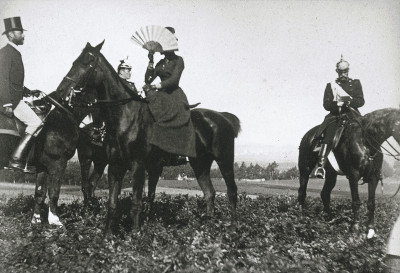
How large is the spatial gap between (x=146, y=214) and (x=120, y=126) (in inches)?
109

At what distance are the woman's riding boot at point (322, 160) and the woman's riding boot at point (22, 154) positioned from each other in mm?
6276

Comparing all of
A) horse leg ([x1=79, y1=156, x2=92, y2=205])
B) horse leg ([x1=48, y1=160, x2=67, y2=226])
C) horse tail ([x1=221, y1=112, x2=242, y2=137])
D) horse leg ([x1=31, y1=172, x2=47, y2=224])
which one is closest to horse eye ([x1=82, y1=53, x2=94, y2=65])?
horse leg ([x1=48, y1=160, x2=67, y2=226])

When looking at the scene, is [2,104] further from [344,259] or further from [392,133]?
[392,133]

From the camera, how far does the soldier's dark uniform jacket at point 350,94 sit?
1045cm

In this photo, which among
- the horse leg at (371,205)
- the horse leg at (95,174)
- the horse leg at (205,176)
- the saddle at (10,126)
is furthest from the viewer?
the horse leg at (95,174)

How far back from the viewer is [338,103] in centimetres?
1030

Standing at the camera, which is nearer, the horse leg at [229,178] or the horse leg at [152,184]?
the horse leg at [229,178]

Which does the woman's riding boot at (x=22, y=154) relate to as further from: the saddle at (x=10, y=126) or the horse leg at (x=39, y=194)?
the horse leg at (x=39, y=194)

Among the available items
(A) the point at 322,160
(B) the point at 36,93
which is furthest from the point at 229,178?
(B) the point at 36,93

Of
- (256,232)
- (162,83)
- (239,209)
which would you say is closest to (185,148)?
(162,83)

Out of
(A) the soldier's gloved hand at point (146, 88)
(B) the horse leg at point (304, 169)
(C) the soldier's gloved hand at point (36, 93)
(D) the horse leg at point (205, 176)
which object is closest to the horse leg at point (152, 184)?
(D) the horse leg at point (205, 176)

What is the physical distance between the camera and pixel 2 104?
26.4 feet

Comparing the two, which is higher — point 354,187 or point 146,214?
point 354,187

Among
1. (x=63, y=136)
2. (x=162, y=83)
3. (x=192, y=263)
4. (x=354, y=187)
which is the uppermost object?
(x=162, y=83)
